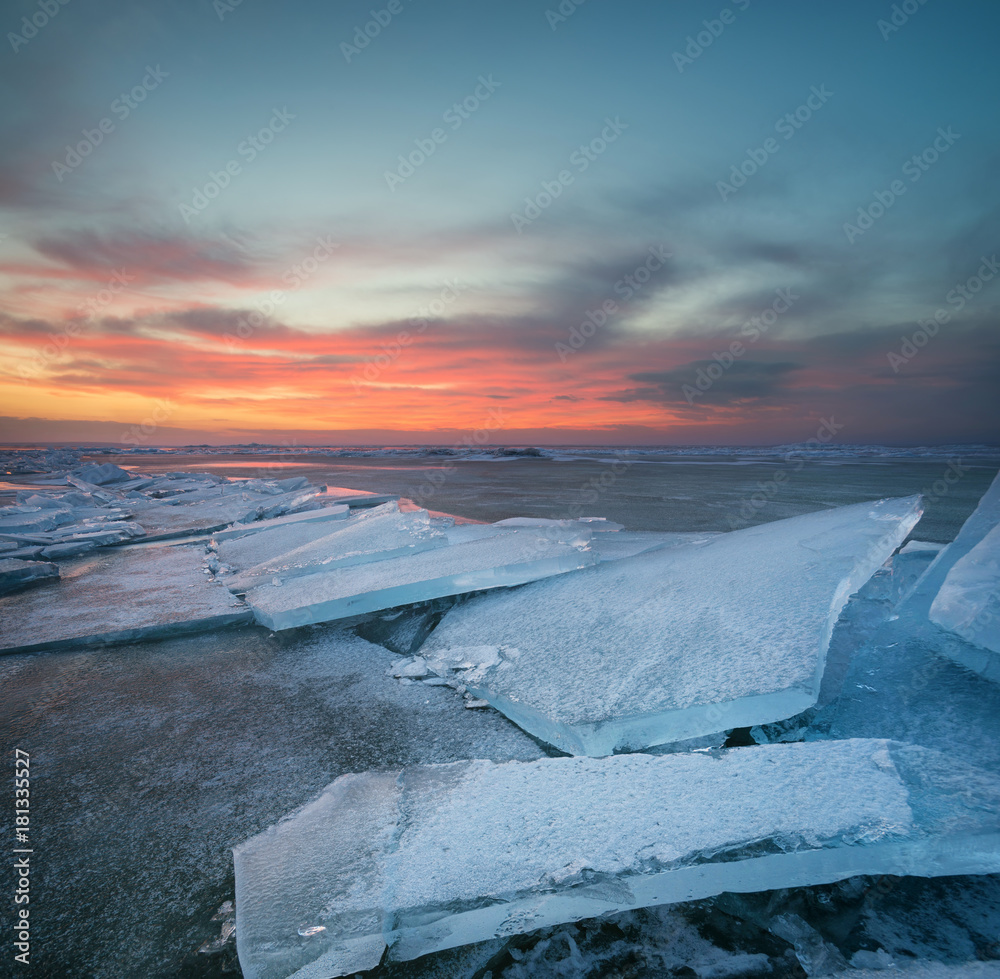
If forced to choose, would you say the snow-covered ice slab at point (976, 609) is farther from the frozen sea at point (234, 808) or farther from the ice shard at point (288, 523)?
the ice shard at point (288, 523)

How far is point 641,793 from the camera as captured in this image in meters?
1.09

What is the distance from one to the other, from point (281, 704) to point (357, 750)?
49 centimetres

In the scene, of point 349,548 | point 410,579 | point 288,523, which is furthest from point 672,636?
point 288,523

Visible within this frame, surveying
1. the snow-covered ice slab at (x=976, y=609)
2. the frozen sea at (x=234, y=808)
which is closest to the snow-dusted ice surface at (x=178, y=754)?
the frozen sea at (x=234, y=808)

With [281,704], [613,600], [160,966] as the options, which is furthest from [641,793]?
[281,704]

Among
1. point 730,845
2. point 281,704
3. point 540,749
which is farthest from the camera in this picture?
point 281,704

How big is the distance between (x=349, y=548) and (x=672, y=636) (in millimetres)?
2360

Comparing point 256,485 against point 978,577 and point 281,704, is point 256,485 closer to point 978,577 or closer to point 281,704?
point 281,704

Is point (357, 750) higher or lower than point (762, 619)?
lower

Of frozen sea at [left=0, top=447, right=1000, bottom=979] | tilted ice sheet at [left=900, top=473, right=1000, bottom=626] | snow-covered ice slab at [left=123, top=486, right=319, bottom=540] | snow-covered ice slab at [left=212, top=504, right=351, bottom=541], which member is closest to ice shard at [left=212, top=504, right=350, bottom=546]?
snow-covered ice slab at [left=212, top=504, right=351, bottom=541]

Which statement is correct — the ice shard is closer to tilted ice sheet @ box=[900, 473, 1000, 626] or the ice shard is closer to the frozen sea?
the frozen sea

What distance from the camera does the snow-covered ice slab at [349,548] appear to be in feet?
10.4

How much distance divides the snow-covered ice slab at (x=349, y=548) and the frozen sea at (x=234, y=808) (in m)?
0.58

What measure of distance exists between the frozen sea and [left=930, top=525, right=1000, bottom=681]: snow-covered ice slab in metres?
0.68
